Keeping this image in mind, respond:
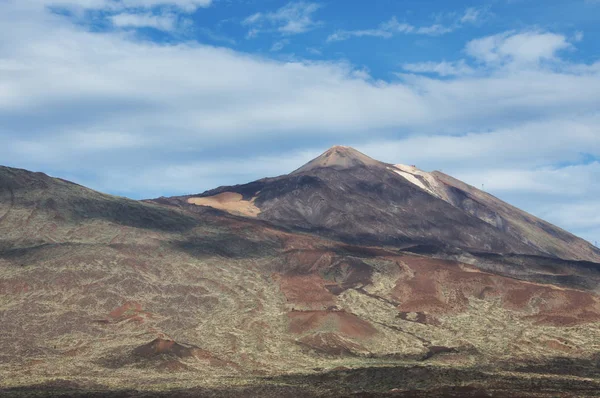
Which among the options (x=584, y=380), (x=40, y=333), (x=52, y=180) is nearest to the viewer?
(x=584, y=380)

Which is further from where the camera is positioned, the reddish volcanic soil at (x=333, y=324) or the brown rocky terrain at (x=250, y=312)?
the reddish volcanic soil at (x=333, y=324)

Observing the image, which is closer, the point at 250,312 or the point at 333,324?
the point at 333,324

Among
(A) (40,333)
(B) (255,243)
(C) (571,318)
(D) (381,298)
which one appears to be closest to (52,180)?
(B) (255,243)

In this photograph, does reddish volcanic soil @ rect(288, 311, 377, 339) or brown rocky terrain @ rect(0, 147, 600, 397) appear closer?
brown rocky terrain @ rect(0, 147, 600, 397)

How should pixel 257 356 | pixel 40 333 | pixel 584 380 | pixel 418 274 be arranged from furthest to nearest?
pixel 418 274 < pixel 40 333 < pixel 257 356 < pixel 584 380

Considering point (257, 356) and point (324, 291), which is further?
point (324, 291)

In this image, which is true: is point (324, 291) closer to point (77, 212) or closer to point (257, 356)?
point (257, 356)

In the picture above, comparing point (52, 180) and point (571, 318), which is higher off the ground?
point (52, 180)

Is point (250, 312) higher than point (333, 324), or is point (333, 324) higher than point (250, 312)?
point (333, 324)
